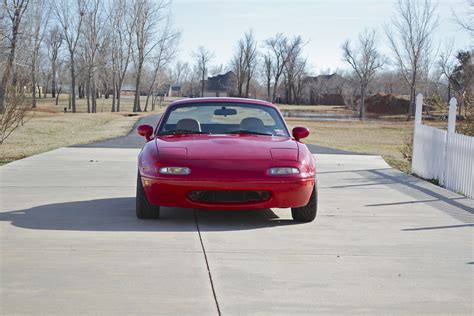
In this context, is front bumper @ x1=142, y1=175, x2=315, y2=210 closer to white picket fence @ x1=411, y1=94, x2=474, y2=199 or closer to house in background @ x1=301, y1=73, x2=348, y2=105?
white picket fence @ x1=411, y1=94, x2=474, y2=199

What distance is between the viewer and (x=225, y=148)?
22.5 ft

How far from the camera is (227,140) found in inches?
284

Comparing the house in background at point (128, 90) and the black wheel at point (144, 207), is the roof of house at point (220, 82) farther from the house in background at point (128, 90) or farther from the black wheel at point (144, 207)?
the black wheel at point (144, 207)

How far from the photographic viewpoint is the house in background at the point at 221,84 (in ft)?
331

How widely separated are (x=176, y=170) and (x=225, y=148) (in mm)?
643

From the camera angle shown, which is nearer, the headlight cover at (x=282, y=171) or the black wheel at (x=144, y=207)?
the headlight cover at (x=282, y=171)

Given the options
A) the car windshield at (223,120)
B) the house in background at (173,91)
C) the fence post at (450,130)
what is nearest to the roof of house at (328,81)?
the house in background at (173,91)

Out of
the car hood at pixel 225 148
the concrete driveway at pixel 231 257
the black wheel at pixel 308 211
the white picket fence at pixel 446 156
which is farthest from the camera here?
the white picket fence at pixel 446 156

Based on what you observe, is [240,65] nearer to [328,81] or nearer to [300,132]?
[328,81]

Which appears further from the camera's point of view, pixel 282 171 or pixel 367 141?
pixel 367 141

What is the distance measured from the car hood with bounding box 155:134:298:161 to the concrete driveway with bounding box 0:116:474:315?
0.72m

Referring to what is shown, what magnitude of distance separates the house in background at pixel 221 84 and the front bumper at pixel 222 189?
93.1 meters

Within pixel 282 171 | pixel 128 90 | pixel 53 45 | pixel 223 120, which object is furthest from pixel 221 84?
pixel 282 171

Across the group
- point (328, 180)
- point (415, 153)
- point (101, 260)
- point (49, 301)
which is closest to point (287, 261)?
point (101, 260)
